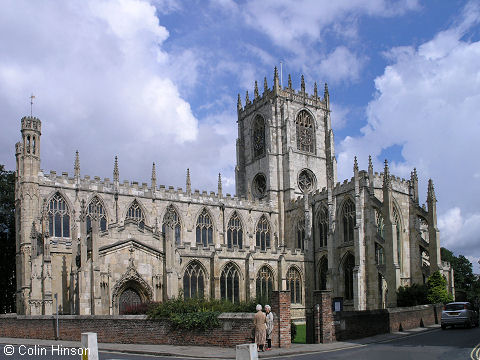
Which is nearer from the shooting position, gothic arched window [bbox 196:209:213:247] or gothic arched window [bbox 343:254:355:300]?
gothic arched window [bbox 343:254:355:300]

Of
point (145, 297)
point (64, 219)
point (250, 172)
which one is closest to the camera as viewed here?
point (145, 297)

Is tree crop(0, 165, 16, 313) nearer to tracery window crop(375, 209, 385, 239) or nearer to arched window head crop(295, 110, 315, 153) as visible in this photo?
arched window head crop(295, 110, 315, 153)

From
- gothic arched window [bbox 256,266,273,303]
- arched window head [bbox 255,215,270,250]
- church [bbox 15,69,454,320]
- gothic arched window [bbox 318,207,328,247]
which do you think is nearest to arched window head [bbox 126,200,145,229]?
church [bbox 15,69,454,320]

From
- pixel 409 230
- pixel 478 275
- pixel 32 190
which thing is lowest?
pixel 478 275

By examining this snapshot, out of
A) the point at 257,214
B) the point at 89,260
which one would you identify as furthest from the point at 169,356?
the point at 257,214

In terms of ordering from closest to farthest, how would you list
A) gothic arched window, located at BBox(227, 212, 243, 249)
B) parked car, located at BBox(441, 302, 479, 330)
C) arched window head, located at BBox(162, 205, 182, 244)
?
parked car, located at BBox(441, 302, 479, 330) → arched window head, located at BBox(162, 205, 182, 244) → gothic arched window, located at BBox(227, 212, 243, 249)

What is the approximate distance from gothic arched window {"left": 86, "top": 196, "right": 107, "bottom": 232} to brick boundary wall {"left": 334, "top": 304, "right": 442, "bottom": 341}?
2548cm

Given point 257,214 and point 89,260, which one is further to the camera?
point 257,214

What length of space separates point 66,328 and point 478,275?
258 feet

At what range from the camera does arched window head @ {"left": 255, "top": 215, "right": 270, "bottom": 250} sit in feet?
179

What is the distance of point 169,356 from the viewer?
1903cm

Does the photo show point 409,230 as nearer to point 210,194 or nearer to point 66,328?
point 210,194

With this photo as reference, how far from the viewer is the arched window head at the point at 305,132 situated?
59.4 meters

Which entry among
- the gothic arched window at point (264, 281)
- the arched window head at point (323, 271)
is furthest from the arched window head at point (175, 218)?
the arched window head at point (323, 271)
